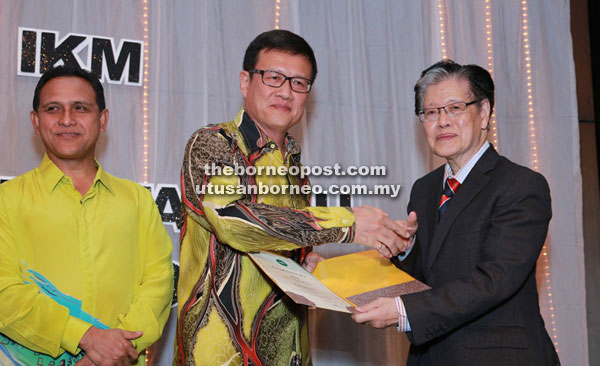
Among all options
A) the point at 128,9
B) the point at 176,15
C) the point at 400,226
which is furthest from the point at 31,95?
the point at 400,226

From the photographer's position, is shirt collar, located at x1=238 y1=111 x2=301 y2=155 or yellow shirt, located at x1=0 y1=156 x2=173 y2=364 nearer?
yellow shirt, located at x1=0 y1=156 x2=173 y2=364

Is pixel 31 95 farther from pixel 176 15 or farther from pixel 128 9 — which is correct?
pixel 176 15

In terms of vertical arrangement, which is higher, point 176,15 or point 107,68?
point 176,15

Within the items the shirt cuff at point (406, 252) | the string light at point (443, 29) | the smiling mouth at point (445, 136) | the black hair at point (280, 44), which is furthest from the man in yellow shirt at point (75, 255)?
the string light at point (443, 29)

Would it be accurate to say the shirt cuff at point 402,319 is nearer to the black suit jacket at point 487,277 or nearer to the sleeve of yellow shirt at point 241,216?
the black suit jacket at point 487,277

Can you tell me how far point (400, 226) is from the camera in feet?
6.43

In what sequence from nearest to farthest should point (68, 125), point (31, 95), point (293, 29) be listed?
point (68, 125) → point (31, 95) → point (293, 29)

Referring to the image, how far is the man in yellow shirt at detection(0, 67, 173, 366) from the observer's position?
1.80 meters

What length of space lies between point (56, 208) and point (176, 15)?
4.31 feet

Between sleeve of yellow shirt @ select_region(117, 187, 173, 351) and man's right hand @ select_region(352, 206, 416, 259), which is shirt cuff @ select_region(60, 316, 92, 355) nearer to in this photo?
sleeve of yellow shirt @ select_region(117, 187, 173, 351)

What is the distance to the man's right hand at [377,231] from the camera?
6.09 feet

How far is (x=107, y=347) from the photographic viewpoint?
1816 mm

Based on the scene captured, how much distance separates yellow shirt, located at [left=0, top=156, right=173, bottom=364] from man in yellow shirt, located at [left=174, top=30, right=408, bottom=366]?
6.2 inches

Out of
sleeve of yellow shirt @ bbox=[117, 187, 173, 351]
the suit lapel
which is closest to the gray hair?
the suit lapel
